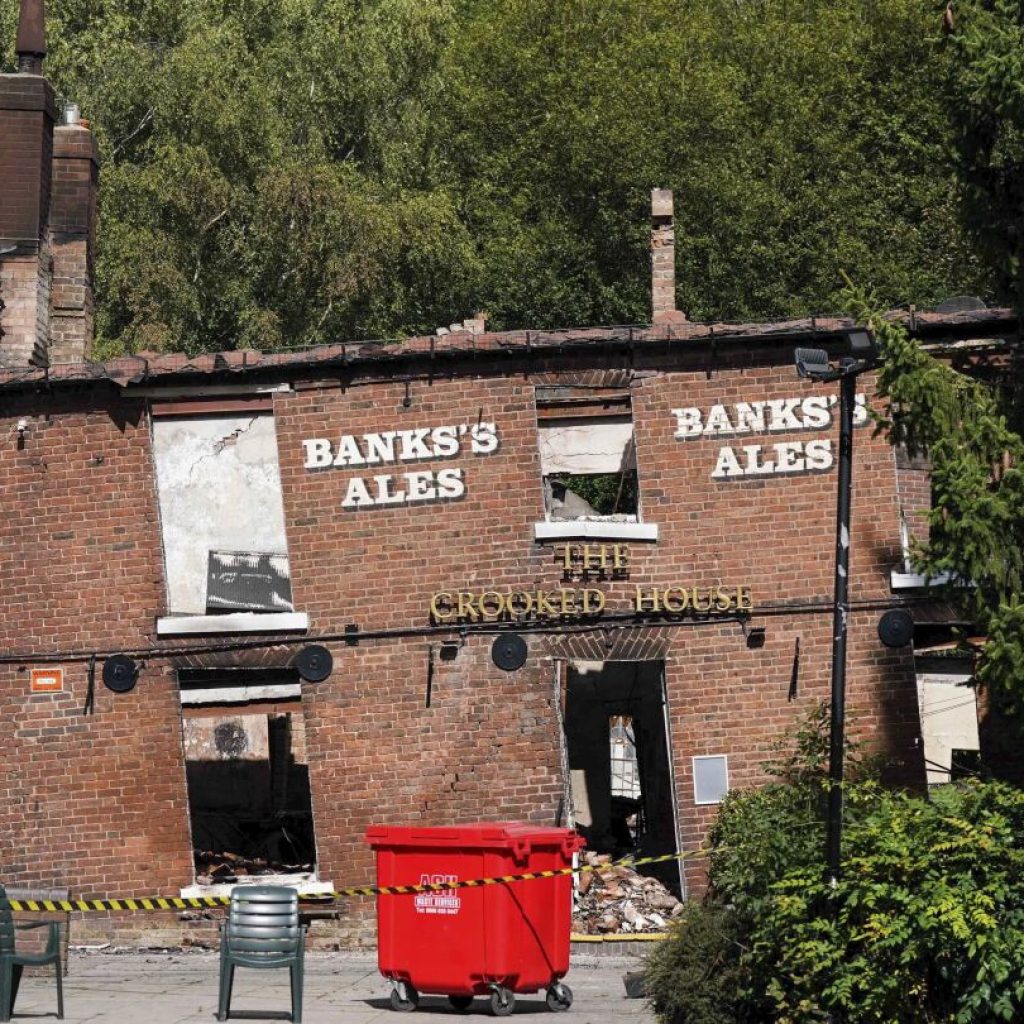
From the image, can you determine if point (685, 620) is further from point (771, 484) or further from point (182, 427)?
point (182, 427)

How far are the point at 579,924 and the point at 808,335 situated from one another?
20.5ft

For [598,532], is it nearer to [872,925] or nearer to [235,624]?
[235,624]

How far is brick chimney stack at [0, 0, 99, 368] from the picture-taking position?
23.5 metres

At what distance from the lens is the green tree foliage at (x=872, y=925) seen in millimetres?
12648

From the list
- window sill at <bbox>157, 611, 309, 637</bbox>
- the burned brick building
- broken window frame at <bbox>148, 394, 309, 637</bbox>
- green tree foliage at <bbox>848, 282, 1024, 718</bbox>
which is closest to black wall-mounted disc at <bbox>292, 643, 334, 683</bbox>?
the burned brick building

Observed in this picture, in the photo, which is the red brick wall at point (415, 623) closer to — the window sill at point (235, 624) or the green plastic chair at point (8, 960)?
the window sill at point (235, 624)

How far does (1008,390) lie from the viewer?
16828 millimetres

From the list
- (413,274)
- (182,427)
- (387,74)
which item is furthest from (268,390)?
(387,74)

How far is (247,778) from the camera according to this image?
2803 cm

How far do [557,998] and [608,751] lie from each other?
445 inches

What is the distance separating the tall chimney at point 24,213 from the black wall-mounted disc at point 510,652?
282 inches

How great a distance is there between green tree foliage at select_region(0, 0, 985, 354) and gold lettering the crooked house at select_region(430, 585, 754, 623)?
64.7 feet

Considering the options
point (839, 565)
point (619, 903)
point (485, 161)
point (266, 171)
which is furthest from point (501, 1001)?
point (485, 161)

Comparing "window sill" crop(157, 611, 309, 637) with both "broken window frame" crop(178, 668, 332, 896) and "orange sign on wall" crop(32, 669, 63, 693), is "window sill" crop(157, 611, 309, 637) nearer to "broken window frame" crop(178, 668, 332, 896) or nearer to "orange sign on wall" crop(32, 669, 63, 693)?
"broken window frame" crop(178, 668, 332, 896)
